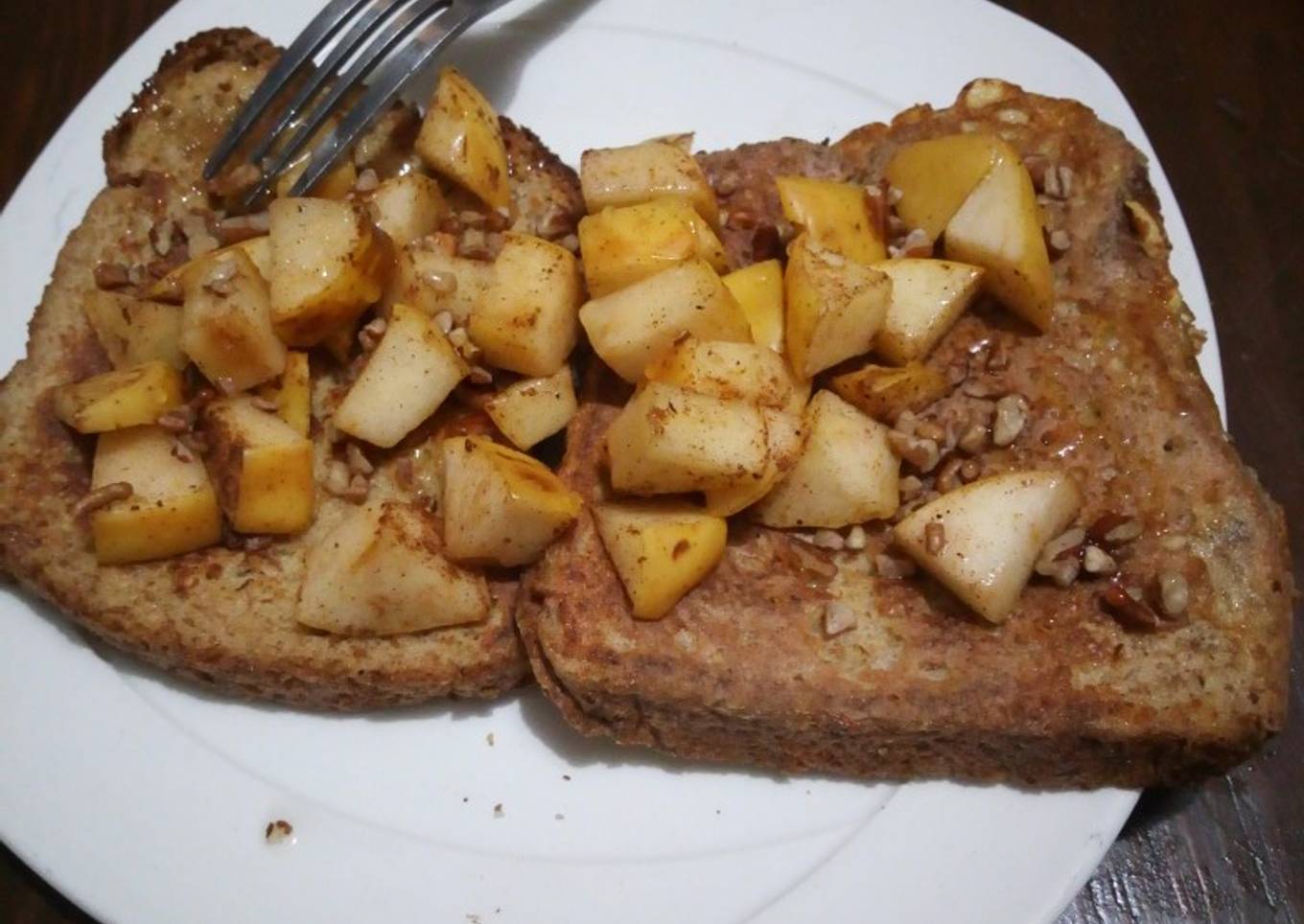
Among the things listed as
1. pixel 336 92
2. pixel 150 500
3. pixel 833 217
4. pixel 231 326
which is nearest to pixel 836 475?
pixel 833 217

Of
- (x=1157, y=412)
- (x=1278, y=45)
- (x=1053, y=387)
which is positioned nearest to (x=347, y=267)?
(x=1053, y=387)

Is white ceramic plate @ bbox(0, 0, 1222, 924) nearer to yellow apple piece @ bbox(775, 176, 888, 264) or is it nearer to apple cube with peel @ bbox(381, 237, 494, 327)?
apple cube with peel @ bbox(381, 237, 494, 327)

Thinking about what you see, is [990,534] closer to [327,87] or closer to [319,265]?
[319,265]

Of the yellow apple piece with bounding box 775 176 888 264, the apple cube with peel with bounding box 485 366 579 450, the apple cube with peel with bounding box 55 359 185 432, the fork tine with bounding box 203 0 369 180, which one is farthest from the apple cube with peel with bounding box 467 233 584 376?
the fork tine with bounding box 203 0 369 180

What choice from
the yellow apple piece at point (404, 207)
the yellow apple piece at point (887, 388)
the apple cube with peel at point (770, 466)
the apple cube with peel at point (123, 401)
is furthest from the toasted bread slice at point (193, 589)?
the yellow apple piece at point (887, 388)

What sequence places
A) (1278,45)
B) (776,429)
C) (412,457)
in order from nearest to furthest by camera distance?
(776,429) → (412,457) → (1278,45)

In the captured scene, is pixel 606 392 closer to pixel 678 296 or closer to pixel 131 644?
pixel 678 296

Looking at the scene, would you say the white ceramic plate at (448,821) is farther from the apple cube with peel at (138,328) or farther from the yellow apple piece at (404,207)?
the yellow apple piece at (404,207)

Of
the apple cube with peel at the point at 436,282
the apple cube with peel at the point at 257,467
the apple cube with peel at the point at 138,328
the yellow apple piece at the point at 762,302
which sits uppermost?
the yellow apple piece at the point at 762,302
